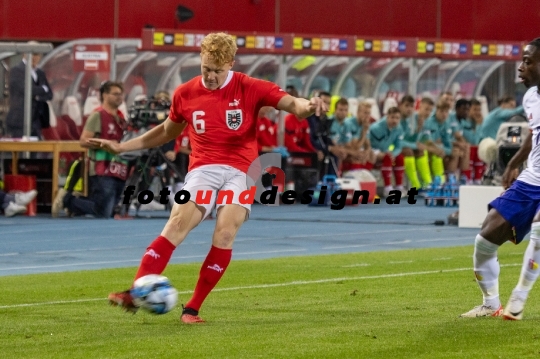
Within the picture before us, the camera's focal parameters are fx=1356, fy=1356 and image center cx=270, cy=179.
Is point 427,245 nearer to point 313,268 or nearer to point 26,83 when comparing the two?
point 313,268

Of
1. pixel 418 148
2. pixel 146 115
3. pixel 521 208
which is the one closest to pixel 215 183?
pixel 521 208


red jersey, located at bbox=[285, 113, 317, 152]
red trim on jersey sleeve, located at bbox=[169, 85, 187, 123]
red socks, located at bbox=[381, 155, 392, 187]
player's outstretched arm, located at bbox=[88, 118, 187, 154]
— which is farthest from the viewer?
red socks, located at bbox=[381, 155, 392, 187]

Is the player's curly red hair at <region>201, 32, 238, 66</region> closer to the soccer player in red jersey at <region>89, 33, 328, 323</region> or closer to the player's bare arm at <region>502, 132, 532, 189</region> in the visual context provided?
the soccer player in red jersey at <region>89, 33, 328, 323</region>

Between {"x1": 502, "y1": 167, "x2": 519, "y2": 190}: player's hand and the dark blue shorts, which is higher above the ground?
{"x1": 502, "y1": 167, "x2": 519, "y2": 190}: player's hand

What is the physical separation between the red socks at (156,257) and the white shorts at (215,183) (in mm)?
391

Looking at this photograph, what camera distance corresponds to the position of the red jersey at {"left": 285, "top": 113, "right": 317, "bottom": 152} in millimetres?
26828

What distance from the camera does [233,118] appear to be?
32.0 feet

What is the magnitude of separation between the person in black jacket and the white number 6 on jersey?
1437 centimetres

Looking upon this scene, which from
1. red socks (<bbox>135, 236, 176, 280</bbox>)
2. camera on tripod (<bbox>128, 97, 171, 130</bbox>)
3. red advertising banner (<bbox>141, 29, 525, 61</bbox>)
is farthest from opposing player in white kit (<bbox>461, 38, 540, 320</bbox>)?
red advertising banner (<bbox>141, 29, 525, 61</bbox>)

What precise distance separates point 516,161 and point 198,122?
7.82 feet

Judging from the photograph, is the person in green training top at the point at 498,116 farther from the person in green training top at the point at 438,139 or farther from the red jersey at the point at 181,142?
the red jersey at the point at 181,142


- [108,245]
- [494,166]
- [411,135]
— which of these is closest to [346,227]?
[494,166]

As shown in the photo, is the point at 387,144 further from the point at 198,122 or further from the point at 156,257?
the point at 156,257

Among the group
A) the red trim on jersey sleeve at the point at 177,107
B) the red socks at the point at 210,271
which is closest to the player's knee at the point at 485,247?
the red socks at the point at 210,271
